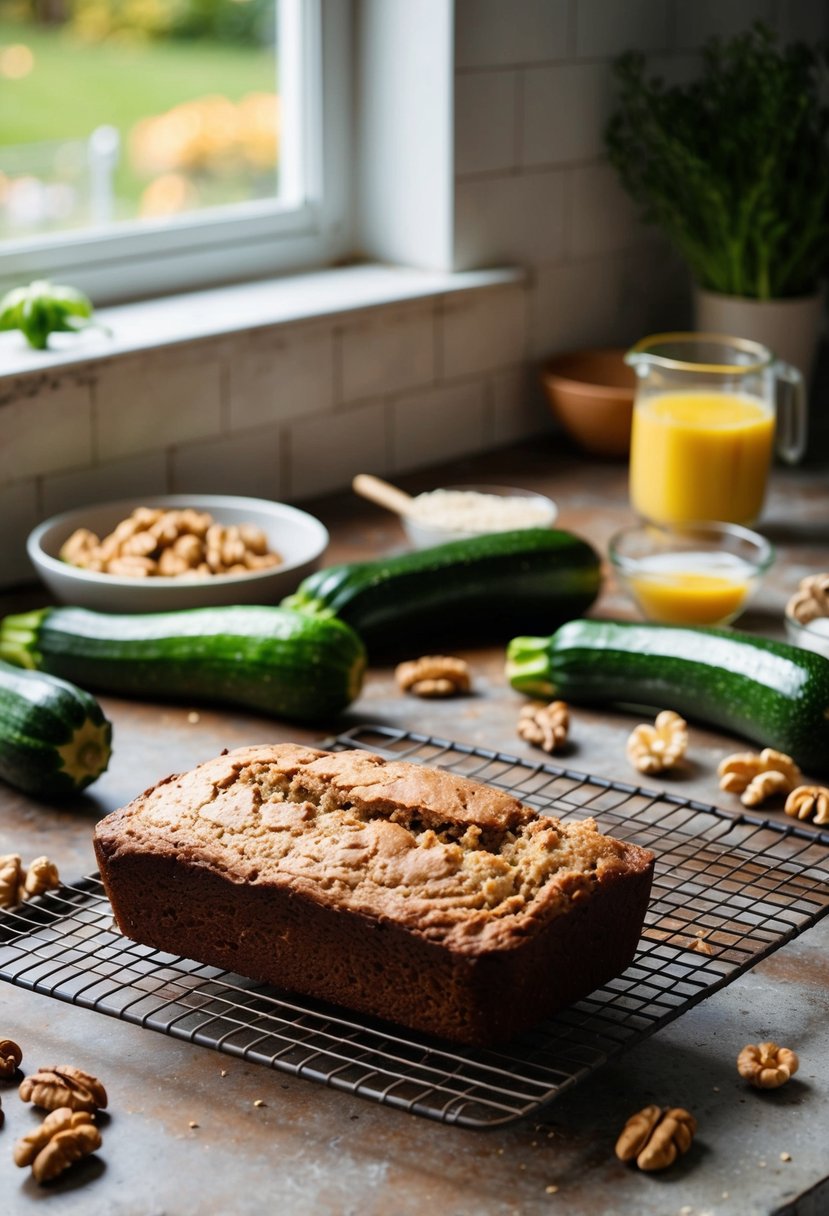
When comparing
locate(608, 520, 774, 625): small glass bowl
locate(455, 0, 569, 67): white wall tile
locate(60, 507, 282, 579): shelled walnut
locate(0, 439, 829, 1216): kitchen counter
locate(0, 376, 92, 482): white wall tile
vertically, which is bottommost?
locate(0, 439, 829, 1216): kitchen counter

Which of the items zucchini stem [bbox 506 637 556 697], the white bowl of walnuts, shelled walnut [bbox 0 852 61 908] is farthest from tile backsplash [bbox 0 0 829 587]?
shelled walnut [bbox 0 852 61 908]

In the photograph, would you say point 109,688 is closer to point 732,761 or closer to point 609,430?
point 732,761

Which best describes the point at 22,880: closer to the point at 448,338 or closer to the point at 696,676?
the point at 696,676

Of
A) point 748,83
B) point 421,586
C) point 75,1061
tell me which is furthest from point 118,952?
point 748,83

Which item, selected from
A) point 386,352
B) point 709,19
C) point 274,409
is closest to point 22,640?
point 274,409

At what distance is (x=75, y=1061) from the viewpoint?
1.11m

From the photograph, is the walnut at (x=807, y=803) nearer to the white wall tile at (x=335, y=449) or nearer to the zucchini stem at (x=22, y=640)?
the zucchini stem at (x=22, y=640)

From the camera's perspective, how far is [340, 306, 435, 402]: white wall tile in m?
2.39

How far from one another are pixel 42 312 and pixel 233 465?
364 mm

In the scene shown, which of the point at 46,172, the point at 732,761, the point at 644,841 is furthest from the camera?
the point at 46,172

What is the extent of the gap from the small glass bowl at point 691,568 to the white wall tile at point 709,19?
1.14 meters

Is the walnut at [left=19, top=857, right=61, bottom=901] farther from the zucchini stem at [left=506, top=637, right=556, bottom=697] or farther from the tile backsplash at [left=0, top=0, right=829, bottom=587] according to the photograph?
the tile backsplash at [left=0, top=0, right=829, bottom=587]

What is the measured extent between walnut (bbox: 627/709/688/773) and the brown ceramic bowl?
36.5 inches

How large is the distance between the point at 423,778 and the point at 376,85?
62.5 inches
